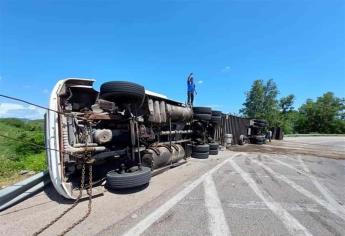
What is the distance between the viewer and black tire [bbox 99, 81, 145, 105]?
5.12 m

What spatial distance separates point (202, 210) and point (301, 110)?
70.8 meters

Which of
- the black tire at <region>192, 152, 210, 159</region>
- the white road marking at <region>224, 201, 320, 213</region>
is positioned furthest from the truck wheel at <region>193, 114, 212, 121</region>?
the white road marking at <region>224, 201, 320, 213</region>

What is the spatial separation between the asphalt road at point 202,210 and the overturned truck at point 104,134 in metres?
0.47

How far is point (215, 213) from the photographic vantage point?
3922 mm

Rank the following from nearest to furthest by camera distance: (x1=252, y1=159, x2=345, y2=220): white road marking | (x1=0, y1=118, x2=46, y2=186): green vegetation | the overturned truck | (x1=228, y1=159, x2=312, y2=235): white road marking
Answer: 1. (x1=228, y1=159, x2=312, y2=235): white road marking
2. (x1=252, y1=159, x2=345, y2=220): white road marking
3. the overturned truck
4. (x1=0, y1=118, x2=46, y2=186): green vegetation

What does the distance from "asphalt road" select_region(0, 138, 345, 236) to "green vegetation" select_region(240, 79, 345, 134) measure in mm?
50915

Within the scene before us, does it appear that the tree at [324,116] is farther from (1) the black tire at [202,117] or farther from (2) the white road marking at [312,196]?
(2) the white road marking at [312,196]

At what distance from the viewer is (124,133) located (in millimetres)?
6062

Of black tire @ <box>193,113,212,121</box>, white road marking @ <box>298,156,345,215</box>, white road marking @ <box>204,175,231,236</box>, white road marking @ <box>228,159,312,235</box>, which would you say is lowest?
white road marking @ <box>298,156,345,215</box>

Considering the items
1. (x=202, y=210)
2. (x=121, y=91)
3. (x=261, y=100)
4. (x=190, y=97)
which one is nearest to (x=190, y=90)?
(x=190, y=97)

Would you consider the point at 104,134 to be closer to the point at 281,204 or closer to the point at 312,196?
the point at 281,204

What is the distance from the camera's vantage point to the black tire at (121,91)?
512 cm

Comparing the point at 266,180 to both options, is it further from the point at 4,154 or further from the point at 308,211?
the point at 4,154

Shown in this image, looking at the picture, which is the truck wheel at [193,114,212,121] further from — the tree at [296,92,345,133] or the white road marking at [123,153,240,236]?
the tree at [296,92,345,133]
